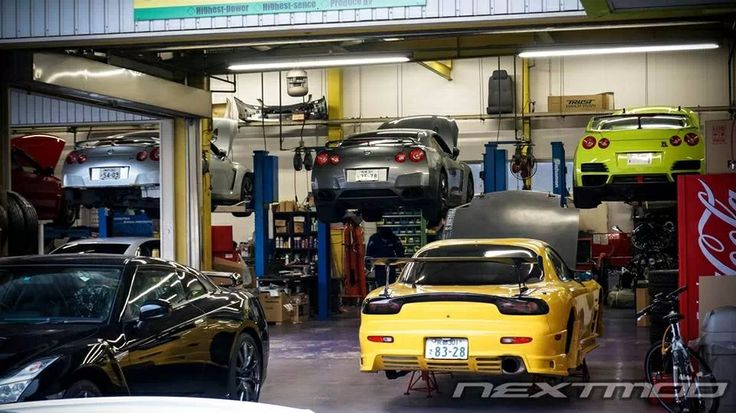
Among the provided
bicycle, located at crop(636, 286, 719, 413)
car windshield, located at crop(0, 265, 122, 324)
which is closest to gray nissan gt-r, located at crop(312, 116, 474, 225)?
bicycle, located at crop(636, 286, 719, 413)

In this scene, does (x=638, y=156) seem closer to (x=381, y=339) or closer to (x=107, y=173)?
(x=381, y=339)

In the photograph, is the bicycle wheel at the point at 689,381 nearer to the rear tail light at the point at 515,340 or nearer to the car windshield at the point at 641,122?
the rear tail light at the point at 515,340

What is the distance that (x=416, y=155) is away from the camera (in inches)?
449

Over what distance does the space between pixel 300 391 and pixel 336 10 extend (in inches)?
132

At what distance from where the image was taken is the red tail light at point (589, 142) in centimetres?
1219

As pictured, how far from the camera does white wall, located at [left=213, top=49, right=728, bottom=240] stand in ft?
72.4

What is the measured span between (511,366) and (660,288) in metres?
2.99

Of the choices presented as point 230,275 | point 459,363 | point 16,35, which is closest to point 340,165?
point 230,275

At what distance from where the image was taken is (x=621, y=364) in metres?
10.3

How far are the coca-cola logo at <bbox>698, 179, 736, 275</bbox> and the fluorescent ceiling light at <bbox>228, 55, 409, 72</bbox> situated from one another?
16.4ft

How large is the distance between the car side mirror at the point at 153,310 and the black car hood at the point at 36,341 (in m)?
0.29

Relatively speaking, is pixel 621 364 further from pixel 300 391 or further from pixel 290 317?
pixel 290 317

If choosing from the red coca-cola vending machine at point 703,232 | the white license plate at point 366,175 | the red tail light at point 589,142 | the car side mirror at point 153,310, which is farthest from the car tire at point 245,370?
the red tail light at point 589,142

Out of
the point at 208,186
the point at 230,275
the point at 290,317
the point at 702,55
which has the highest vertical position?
the point at 702,55
